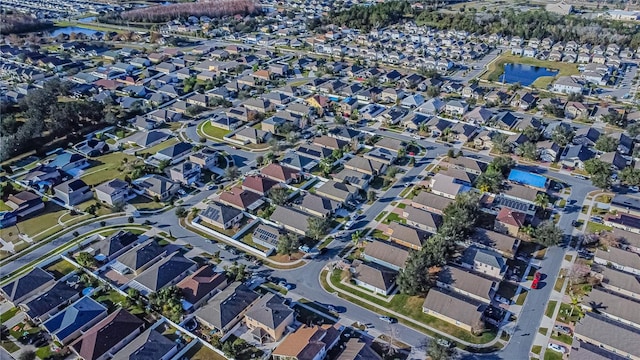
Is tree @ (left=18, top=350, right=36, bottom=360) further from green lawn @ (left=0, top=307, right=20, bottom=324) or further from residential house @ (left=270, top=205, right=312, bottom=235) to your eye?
residential house @ (left=270, top=205, right=312, bottom=235)

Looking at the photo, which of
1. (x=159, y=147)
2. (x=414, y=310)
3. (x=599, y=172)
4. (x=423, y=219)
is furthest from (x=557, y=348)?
(x=159, y=147)

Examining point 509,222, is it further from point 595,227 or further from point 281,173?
point 281,173

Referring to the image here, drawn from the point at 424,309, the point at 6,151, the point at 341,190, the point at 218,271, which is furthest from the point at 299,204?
the point at 6,151

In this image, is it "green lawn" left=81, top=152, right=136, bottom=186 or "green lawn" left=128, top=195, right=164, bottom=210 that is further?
"green lawn" left=81, top=152, right=136, bottom=186

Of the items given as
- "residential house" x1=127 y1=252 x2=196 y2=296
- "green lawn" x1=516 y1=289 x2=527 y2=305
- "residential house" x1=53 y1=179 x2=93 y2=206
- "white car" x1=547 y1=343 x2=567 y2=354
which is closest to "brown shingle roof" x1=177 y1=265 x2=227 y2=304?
"residential house" x1=127 y1=252 x2=196 y2=296

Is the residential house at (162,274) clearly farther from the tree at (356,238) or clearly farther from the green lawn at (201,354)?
the tree at (356,238)

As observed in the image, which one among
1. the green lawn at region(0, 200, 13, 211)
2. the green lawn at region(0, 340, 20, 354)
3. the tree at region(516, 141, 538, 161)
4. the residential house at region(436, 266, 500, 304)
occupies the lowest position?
the green lawn at region(0, 340, 20, 354)

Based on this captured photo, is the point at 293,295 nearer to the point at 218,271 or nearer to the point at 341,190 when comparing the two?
the point at 218,271
